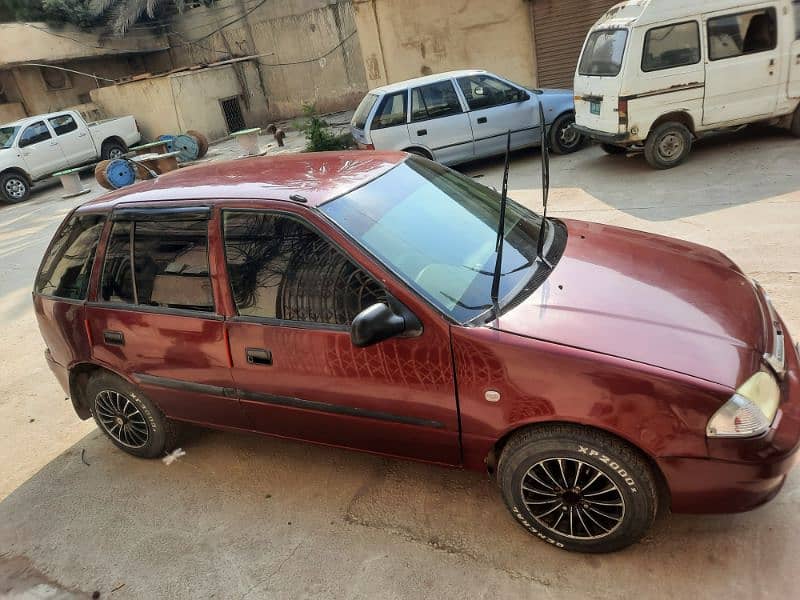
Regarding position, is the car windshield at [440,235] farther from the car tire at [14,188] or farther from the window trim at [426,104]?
the car tire at [14,188]

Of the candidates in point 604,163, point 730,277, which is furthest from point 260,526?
point 604,163

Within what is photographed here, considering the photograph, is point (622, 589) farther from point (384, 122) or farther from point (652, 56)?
point (384, 122)

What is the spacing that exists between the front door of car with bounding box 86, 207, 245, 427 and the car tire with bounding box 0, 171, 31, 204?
1340 centimetres

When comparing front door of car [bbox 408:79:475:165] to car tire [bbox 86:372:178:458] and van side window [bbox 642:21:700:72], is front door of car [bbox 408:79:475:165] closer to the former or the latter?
van side window [bbox 642:21:700:72]

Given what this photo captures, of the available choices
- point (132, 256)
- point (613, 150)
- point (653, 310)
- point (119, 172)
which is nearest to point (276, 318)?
point (132, 256)

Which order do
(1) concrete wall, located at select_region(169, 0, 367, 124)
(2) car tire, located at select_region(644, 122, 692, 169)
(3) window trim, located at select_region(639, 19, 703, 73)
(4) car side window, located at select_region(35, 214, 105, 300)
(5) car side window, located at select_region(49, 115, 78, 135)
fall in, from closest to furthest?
1. (4) car side window, located at select_region(35, 214, 105, 300)
2. (3) window trim, located at select_region(639, 19, 703, 73)
3. (2) car tire, located at select_region(644, 122, 692, 169)
4. (5) car side window, located at select_region(49, 115, 78, 135)
5. (1) concrete wall, located at select_region(169, 0, 367, 124)

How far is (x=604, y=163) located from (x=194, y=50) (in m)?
18.8

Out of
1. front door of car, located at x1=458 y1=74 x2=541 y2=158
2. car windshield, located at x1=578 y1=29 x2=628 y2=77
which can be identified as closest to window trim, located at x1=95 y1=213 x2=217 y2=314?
→ car windshield, located at x1=578 y1=29 x2=628 y2=77

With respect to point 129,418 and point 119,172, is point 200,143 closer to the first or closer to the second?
point 119,172

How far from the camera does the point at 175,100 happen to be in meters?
17.6

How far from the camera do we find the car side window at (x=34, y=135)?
1423 centimetres

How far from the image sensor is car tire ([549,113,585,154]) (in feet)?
30.1

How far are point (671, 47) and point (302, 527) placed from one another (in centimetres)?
700

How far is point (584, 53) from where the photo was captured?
26.6 ft
